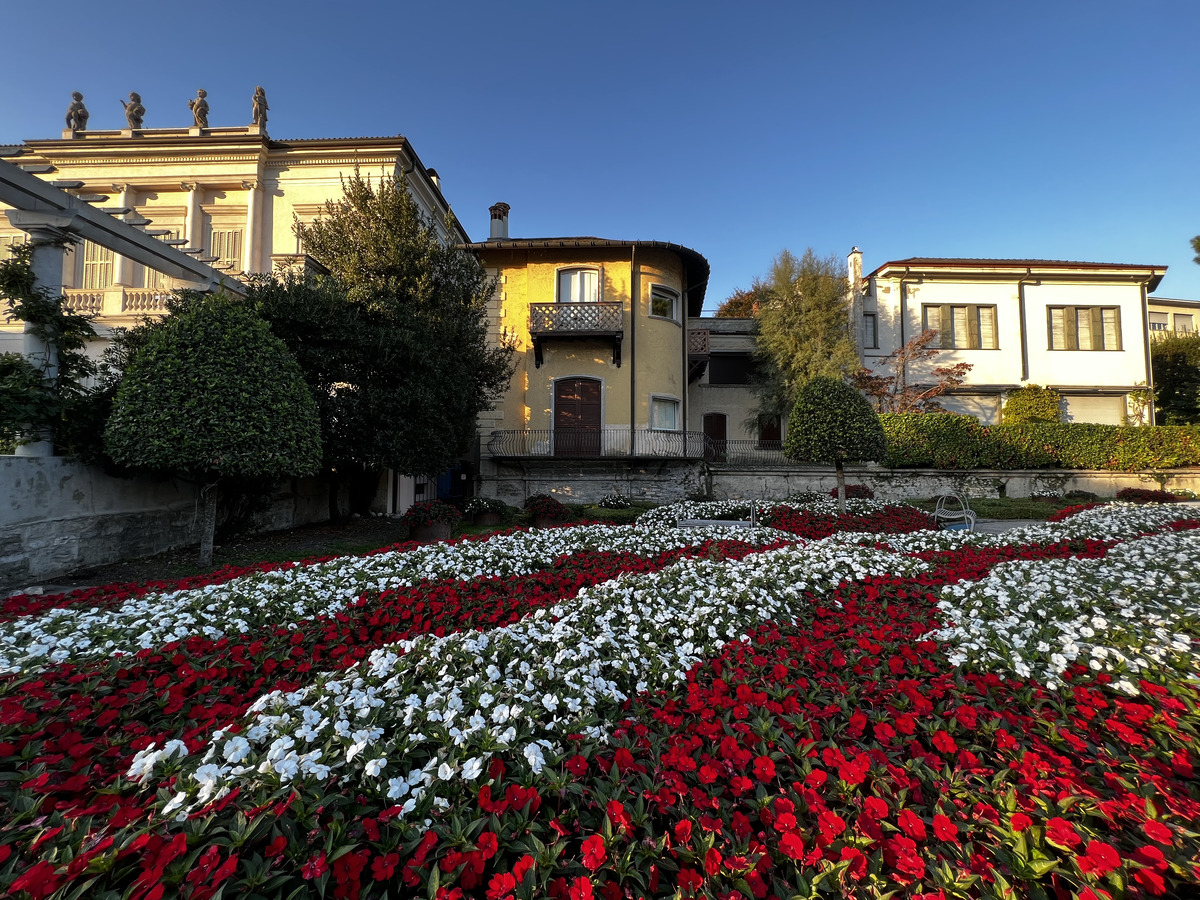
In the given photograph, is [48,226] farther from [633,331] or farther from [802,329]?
[802,329]

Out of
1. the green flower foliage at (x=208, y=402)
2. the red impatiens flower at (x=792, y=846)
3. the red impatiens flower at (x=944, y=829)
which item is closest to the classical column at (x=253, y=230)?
the green flower foliage at (x=208, y=402)

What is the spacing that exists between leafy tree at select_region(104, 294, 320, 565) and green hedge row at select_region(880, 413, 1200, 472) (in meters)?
16.9

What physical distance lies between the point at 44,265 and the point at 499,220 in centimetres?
1362

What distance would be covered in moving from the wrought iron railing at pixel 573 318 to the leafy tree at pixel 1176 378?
26.5 m

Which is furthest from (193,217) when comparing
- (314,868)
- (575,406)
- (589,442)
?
(314,868)

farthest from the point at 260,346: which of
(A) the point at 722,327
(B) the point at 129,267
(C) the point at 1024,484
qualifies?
(C) the point at 1024,484

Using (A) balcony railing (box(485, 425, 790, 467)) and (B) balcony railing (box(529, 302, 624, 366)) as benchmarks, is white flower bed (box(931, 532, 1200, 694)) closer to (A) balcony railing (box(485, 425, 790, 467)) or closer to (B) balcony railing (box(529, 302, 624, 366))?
(A) balcony railing (box(485, 425, 790, 467))

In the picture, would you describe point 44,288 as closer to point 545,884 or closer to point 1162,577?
point 545,884

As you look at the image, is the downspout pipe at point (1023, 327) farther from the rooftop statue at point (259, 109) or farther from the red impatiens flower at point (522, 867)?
the rooftop statue at point (259, 109)

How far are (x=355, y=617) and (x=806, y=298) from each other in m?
21.4

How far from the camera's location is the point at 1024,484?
656 inches

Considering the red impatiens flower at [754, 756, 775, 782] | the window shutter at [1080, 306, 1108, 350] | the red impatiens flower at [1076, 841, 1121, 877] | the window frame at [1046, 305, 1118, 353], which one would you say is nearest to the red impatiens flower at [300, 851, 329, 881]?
the red impatiens flower at [754, 756, 775, 782]

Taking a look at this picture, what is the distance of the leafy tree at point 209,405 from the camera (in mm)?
6223

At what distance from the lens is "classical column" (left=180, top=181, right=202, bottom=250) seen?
15234 mm
